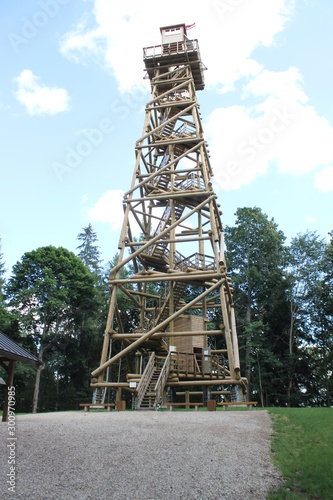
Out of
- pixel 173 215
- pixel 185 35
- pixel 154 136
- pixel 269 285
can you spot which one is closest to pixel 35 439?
pixel 173 215

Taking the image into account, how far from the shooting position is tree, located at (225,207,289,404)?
30.2 meters

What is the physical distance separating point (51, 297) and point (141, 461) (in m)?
26.4

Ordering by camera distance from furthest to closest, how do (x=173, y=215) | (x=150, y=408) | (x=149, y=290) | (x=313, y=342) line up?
(x=149, y=290) < (x=313, y=342) < (x=173, y=215) < (x=150, y=408)

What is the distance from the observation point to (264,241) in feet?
116

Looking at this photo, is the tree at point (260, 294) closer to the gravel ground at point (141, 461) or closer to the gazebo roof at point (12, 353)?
the gazebo roof at point (12, 353)

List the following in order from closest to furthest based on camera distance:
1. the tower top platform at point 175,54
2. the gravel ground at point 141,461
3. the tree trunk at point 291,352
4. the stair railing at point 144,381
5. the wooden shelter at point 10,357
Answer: the gravel ground at point 141,461
the wooden shelter at point 10,357
the stair railing at point 144,381
the tower top platform at point 175,54
the tree trunk at point 291,352

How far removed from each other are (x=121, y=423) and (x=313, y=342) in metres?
26.3

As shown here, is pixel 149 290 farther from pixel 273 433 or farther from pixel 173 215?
pixel 273 433

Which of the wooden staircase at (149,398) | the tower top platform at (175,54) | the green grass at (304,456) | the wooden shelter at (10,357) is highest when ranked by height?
the tower top platform at (175,54)

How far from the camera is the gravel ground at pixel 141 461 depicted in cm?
570

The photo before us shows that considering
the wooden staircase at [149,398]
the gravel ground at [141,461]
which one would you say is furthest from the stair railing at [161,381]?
the gravel ground at [141,461]

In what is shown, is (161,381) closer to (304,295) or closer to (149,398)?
(149,398)

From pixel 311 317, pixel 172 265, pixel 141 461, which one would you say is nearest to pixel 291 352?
pixel 311 317

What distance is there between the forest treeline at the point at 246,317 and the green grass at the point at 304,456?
19953mm
